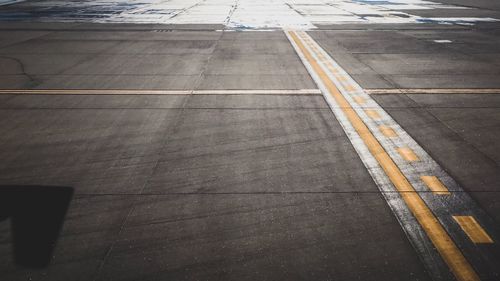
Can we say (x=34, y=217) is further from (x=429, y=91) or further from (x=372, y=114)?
(x=429, y=91)

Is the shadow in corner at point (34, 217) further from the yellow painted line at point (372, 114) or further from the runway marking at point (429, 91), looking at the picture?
the runway marking at point (429, 91)

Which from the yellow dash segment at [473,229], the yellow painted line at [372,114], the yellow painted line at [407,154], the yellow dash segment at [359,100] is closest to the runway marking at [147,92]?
the yellow dash segment at [359,100]

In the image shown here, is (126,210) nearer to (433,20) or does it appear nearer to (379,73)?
(379,73)

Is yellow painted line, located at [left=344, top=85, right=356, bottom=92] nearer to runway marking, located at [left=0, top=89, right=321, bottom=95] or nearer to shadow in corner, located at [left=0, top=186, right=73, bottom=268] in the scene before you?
runway marking, located at [left=0, top=89, right=321, bottom=95]

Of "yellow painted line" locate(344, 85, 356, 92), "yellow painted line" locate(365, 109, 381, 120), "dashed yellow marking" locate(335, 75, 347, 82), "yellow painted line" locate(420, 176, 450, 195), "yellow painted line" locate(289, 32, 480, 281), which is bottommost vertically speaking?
"yellow painted line" locate(289, 32, 480, 281)

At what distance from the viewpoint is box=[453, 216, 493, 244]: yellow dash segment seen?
323 centimetres

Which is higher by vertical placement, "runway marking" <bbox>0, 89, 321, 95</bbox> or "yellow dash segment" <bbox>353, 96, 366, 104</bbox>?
"yellow dash segment" <bbox>353, 96, 366, 104</bbox>

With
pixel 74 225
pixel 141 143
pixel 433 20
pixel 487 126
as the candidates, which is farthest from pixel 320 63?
pixel 433 20

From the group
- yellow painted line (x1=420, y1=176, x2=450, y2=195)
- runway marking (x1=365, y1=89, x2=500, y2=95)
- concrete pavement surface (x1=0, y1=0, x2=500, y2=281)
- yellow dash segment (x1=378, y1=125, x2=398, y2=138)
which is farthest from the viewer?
runway marking (x1=365, y1=89, x2=500, y2=95)

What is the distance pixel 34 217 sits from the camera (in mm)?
3551

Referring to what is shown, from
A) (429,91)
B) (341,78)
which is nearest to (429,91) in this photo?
(429,91)

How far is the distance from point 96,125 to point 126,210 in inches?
107

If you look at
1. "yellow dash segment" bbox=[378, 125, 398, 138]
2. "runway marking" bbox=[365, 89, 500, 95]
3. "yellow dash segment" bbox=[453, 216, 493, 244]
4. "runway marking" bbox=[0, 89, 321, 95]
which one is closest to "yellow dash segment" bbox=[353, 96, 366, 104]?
"runway marking" bbox=[365, 89, 500, 95]

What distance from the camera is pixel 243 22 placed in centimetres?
1870
